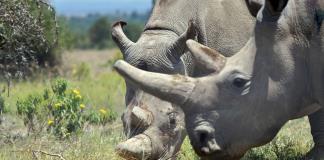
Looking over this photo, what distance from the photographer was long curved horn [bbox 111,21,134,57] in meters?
8.45

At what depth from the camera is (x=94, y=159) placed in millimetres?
7938

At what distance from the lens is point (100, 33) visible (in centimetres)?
5362

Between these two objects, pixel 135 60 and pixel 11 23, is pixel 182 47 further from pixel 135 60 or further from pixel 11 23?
pixel 11 23

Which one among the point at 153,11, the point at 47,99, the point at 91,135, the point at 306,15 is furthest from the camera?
the point at 47,99

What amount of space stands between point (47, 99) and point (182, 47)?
252cm

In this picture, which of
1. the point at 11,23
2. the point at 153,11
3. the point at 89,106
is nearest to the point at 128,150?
the point at 153,11

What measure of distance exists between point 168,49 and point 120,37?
63 cm

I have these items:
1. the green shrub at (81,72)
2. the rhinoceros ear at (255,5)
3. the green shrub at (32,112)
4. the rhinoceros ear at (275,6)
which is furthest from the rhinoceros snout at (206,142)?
the green shrub at (81,72)

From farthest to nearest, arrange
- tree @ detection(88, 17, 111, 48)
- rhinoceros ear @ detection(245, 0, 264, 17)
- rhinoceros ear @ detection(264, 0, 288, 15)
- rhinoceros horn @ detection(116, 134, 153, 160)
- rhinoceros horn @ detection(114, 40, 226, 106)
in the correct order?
tree @ detection(88, 17, 111, 48)
rhinoceros horn @ detection(116, 134, 153, 160)
rhinoceros ear @ detection(245, 0, 264, 17)
rhinoceros ear @ detection(264, 0, 288, 15)
rhinoceros horn @ detection(114, 40, 226, 106)

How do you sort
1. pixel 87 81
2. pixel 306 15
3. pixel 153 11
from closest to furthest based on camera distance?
pixel 306 15 < pixel 153 11 < pixel 87 81

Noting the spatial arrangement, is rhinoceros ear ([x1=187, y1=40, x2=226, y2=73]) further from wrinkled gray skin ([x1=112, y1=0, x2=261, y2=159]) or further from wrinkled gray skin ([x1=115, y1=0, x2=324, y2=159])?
wrinkled gray skin ([x1=112, y1=0, x2=261, y2=159])

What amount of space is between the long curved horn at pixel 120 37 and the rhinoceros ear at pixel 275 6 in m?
2.17

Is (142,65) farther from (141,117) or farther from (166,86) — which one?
(166,86)

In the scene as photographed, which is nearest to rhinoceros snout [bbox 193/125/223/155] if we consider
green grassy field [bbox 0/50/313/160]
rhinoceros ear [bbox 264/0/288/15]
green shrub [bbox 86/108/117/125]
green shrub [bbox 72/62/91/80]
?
rhinoceros ear [bbox 264/0/288/15]
